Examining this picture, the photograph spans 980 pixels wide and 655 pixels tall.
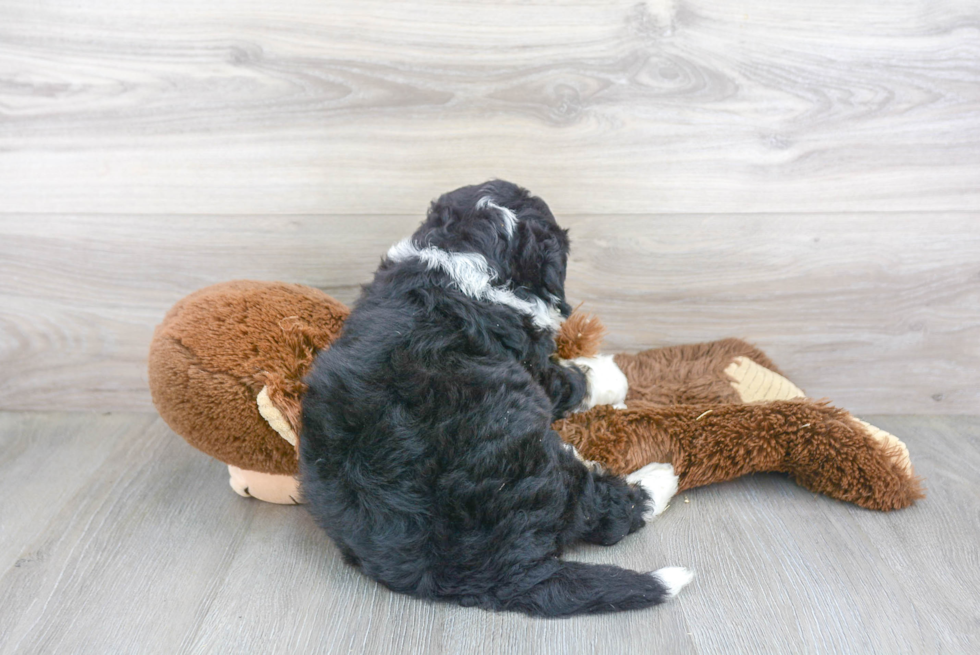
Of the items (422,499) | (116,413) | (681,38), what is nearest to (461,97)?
(681,38)

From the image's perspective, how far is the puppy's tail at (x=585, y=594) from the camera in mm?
1401

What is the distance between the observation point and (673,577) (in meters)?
1.46

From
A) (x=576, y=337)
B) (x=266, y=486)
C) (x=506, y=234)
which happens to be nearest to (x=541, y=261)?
(x=506, y=234)

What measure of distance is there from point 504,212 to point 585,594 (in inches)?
33.8

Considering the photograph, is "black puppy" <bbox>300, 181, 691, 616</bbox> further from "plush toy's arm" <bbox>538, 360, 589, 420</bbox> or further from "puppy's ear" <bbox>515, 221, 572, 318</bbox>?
"plush toy's arm" <bbox>538, 360, 589, 420</bbox>

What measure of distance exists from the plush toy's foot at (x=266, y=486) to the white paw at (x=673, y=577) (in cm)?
91

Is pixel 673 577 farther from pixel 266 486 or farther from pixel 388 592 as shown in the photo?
pixel 266 486

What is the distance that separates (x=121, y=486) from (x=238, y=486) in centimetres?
37

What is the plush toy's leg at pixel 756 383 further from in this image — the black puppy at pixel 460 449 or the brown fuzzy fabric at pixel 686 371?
the black puppy at pixel 460 449

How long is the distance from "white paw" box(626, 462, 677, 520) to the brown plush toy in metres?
0.02

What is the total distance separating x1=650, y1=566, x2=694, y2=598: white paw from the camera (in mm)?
1438

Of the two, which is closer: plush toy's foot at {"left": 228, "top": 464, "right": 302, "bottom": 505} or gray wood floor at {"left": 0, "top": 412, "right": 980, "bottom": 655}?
gray wood floor at {"left": 0, "top": 412, "right": 980, "bottom": 655}

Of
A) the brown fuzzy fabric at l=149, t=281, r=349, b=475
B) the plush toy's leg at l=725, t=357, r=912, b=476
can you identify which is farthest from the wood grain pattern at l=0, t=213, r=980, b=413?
the brown fuzzy fabric at l=149, t=281, r=349, b=475

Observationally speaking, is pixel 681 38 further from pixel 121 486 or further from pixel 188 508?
pixel 121 486
